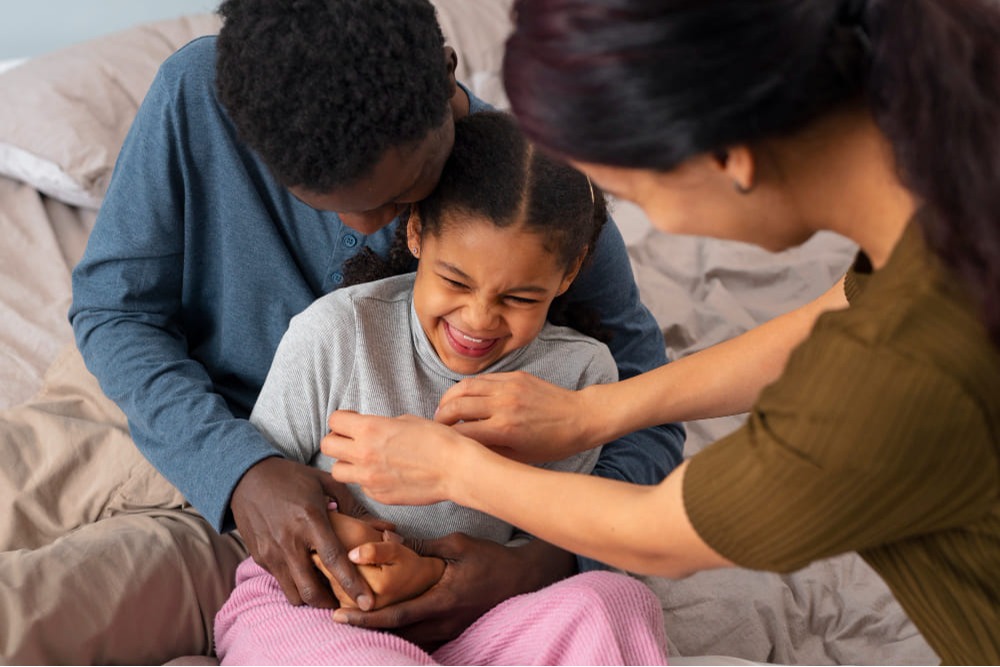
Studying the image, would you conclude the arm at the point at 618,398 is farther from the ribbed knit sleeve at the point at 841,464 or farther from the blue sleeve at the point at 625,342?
the ribbed knit sleeve at the point at 841,464

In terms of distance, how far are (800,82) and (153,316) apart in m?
0.92

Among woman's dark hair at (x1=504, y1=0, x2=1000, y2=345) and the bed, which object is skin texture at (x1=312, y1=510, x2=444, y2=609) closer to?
the bed

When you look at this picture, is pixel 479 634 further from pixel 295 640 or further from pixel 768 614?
pixel 768 614

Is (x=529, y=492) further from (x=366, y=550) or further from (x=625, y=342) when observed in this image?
(x=625, y=342)

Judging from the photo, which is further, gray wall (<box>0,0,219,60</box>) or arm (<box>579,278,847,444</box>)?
gray wall (<box>0,0,219,60</box>)

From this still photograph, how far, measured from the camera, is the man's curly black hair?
1.06m

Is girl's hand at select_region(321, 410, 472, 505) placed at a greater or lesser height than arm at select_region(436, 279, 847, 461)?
greater

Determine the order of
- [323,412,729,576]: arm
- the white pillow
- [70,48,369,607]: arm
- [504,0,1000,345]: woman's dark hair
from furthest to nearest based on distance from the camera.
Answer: the white pillow
[70,48,369,607]: arm
[323,412,729,576]: arm
[504,0,1000,345]: woman's dark hair

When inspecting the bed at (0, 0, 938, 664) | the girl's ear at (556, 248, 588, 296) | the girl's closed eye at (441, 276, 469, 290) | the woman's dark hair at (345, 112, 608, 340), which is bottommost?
the bed at (0, 0, 938, 664)

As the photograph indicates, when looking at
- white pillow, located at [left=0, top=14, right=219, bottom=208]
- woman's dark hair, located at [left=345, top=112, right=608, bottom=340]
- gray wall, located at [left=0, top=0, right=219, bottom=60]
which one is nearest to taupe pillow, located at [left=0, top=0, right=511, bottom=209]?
white pillow, located at [left=0, top=14, right=219, bottom=208]

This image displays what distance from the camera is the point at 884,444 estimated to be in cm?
71

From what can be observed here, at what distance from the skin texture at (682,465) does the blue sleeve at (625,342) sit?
42cm

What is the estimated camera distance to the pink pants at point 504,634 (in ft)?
3.62

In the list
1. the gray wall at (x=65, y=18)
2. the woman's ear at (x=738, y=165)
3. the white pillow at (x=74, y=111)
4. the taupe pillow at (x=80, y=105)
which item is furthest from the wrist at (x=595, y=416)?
the gray wall at (x=65, y=18)
